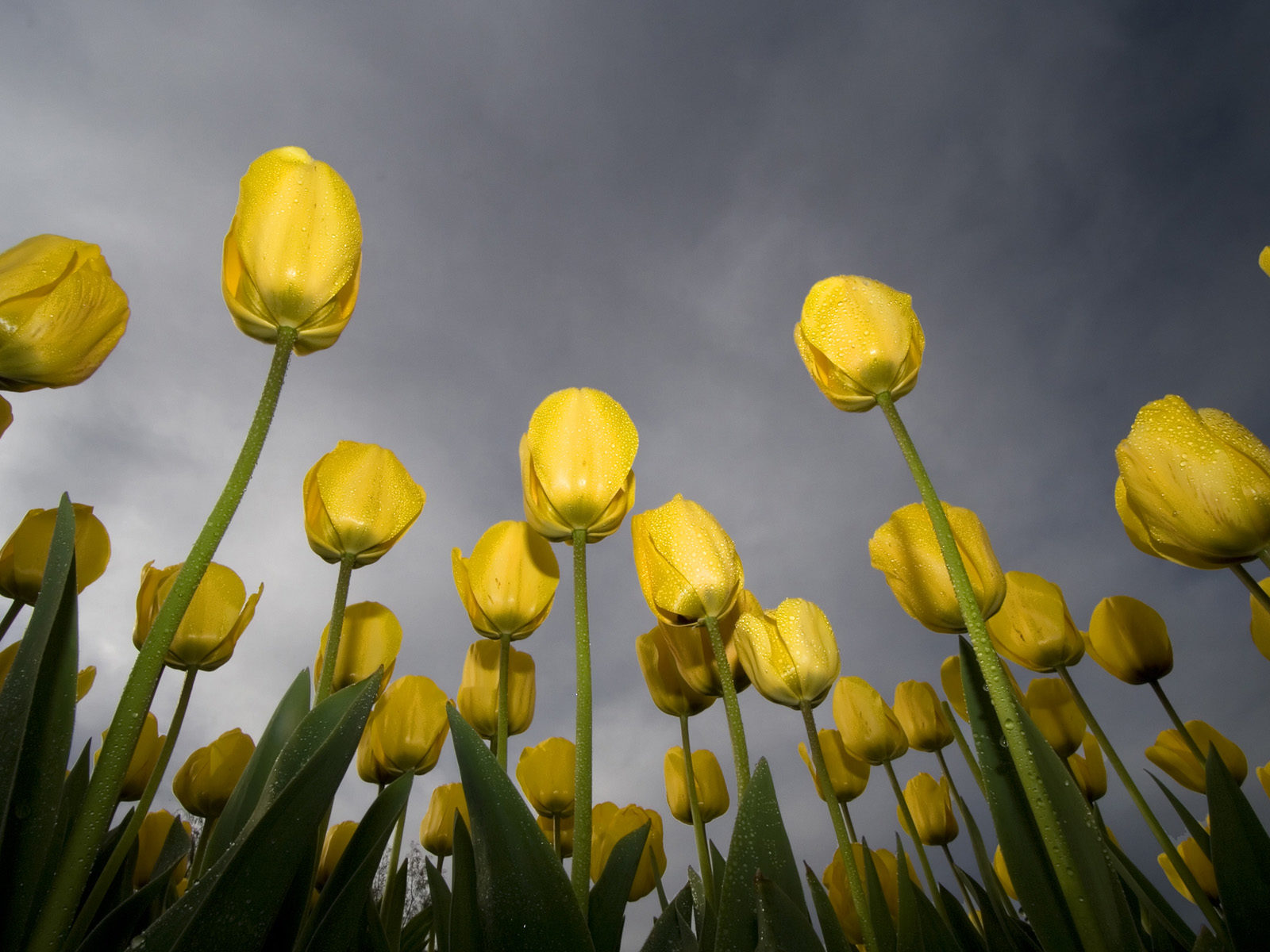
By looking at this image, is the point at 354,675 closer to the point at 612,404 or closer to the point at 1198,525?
the point at 612,404

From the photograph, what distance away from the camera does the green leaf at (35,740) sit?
0.64m

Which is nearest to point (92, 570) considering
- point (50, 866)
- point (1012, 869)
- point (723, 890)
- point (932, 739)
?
point (50, 866)

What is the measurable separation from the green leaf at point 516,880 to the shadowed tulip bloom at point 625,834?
48.3 inches

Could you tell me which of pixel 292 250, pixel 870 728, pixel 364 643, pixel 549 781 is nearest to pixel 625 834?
pixel 549 781

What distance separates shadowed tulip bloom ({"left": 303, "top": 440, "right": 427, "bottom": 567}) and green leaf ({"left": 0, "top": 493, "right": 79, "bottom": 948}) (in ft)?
1.66

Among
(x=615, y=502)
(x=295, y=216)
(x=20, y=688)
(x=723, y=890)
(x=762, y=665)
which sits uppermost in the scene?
(x=295, y=216)

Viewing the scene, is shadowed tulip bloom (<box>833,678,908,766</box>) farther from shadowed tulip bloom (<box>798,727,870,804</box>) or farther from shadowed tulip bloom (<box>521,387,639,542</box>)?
shadowed tulip bloom (<box>521,387,639,542</box>)

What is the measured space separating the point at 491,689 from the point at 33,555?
1.03 metres

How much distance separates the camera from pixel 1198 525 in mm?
994

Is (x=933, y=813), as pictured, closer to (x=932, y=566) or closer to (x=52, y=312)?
(x=932, y=566)

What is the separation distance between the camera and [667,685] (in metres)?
1.69

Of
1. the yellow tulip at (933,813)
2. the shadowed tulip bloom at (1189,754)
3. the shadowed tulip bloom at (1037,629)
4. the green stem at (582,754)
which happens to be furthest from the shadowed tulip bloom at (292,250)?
the yellow tulip at (933,813)

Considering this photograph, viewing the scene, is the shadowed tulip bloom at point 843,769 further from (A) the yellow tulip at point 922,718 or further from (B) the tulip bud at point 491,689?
(B) the tulip bud at point 491,689

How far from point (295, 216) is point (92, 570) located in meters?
1.11
